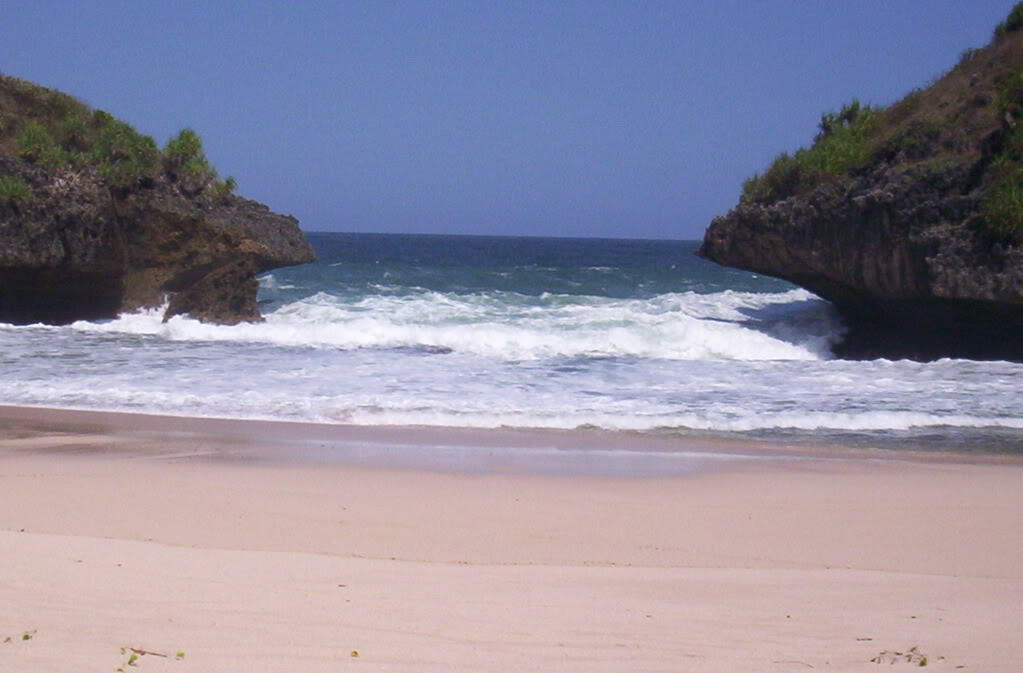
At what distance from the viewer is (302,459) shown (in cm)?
894

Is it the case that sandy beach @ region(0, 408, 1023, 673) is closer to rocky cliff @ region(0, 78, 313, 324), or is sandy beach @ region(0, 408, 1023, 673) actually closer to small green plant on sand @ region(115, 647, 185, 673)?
small green plant on sand @ region(115, 647, 185, 673)

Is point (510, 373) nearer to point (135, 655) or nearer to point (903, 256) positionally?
point (903, 256)

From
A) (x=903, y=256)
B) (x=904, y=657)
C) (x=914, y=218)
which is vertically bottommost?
(x=904, y=657)

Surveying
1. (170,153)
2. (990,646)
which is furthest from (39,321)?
(990,646)

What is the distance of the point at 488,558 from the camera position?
5930 millimetres

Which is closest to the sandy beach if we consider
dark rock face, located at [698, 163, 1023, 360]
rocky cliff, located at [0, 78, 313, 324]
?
dark rock face, located at [698, 163, 1023, 360]

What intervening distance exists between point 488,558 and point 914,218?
12409 millimetres

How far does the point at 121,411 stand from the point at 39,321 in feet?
28.4

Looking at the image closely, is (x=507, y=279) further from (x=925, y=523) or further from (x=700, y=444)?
(x=925, y=523)

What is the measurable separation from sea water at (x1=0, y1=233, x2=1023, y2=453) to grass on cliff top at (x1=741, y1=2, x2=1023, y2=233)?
2774 mm

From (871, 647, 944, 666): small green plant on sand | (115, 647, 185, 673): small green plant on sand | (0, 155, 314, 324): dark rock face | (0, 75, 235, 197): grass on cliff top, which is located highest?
(0, 75, 235, 197): grass on cliff top

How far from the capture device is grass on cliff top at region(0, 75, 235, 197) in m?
18.4

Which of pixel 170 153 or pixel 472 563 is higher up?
pixel 170 153

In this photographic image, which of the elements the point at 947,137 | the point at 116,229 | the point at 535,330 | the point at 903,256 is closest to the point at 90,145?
the point at 116,229
